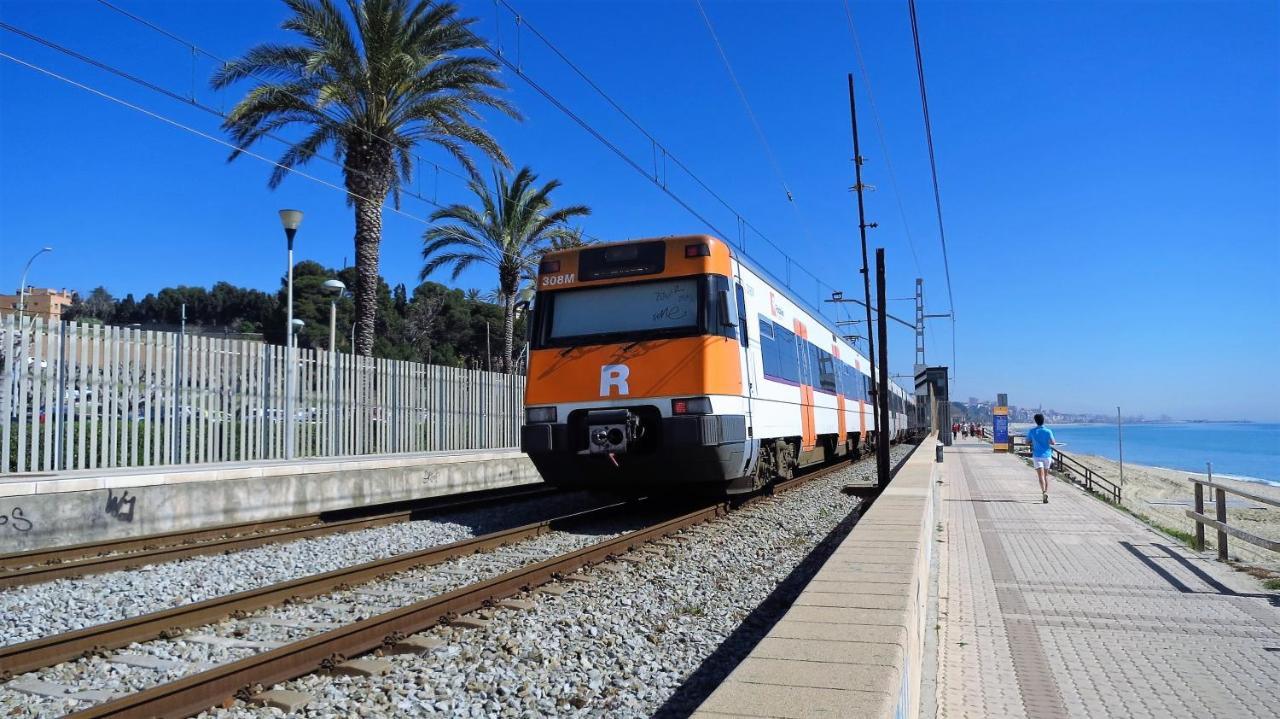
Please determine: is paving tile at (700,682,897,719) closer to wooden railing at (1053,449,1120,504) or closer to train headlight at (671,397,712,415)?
train headlight at (671,397,712,415)

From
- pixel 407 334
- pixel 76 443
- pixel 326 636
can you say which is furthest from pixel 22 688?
pixel 407 334

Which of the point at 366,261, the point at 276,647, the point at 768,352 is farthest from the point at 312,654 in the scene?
the point at 366,261

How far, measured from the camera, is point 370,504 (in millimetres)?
13039

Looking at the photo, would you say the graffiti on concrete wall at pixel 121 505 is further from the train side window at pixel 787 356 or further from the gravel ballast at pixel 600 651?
the train side window at pixel 787 356

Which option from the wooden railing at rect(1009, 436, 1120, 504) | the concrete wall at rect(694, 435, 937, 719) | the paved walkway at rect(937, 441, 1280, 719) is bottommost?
the wooden railing at rect(1009, 436, 1120, 504)

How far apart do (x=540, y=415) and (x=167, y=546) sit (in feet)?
14.1

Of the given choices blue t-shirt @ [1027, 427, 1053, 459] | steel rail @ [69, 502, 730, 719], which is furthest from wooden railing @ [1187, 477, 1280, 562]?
steel rail @ [69, 502, 730, 719]

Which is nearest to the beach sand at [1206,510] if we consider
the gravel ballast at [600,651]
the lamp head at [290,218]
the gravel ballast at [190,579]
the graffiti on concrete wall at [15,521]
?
the gravel ballast at [600,651]

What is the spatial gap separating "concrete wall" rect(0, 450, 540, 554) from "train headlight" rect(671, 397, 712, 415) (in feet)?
18.7

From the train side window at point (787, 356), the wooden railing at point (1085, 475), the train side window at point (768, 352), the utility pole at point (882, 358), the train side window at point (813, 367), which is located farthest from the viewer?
the wooden railing at point (1085, 475)

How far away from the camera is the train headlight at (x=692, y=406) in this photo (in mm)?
9781

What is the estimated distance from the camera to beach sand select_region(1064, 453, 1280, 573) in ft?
42.7

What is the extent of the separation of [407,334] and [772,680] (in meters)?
65.0

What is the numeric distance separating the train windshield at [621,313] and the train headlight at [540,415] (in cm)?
84
